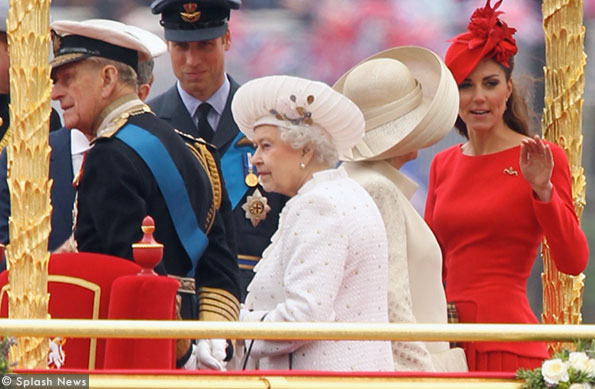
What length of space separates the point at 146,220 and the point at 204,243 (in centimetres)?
63

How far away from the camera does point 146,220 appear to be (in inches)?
130

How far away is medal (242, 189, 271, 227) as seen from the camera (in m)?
5.00

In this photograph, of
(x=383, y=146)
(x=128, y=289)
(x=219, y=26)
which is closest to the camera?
(x=128, y=289)

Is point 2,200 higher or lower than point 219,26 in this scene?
lower

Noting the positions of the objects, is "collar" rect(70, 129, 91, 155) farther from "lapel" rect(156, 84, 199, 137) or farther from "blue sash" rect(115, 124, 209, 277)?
"lapel" rect(156, 84, 199, 137)

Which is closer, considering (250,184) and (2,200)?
(2,200)

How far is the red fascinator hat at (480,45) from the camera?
4277mm

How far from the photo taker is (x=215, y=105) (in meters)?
5.13

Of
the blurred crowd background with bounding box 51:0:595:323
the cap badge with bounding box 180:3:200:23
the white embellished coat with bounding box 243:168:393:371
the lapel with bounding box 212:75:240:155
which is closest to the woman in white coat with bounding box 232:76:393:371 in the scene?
the white embellished coat with bounding box 243:168:393:371

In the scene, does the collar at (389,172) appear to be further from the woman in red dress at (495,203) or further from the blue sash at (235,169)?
the blue sash at (235,169)

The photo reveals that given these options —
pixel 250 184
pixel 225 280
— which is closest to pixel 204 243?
pixel 225 280

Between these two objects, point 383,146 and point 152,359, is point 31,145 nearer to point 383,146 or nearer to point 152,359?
point 152,359

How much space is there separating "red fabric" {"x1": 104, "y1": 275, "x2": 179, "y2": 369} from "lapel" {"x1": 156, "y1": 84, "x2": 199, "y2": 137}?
1.75 metres

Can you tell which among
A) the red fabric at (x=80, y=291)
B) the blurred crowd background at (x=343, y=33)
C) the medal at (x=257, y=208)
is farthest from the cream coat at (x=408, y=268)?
the blurred crowd background at (x=343, y=33)
